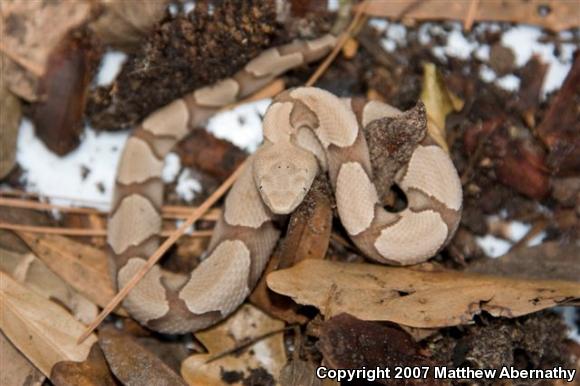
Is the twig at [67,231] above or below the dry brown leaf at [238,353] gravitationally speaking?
above

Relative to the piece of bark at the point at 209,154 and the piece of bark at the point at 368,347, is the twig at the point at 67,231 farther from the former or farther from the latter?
the piece of bark at the point at 368,347

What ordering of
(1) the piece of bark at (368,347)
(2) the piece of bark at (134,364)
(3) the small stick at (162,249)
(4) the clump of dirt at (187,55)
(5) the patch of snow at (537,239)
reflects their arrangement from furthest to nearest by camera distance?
(4) the clump of dirt at (187,55)
(5) the patch of snow at (537,239)
(3) the small stick at (162,249)
(2) the piece of bark at (134,364)
(1) the piece of bark at (368,347)

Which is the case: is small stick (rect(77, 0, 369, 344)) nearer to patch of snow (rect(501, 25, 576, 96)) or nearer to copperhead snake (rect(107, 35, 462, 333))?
copperhead snake (rect(107, 35, 462, 333))

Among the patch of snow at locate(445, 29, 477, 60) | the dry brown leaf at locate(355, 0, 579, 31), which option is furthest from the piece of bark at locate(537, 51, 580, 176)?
the patch of snow at locate(445, 29, 477, 60)

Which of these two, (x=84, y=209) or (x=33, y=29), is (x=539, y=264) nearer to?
(x=84, y=209)

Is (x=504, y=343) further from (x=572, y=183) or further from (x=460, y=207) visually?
(x=572, y=183)

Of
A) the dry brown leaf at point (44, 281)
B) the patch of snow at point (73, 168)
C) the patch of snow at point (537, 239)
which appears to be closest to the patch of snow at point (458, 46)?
the patch of snow at point (537, 239)

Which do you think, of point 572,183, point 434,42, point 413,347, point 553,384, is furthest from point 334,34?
point 553,384

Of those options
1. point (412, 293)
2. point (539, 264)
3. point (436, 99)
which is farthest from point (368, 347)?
point (436, 99)
